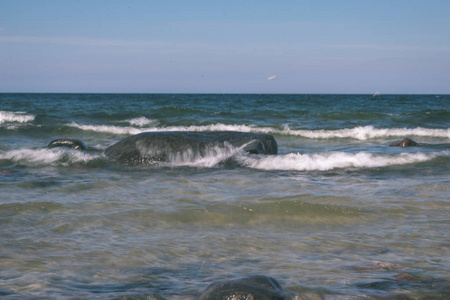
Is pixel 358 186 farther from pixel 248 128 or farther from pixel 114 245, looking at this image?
pixel 248 128

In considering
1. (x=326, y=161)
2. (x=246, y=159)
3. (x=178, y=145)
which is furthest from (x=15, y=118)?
(x=326, y=161)

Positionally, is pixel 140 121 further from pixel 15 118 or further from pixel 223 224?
pixel 223 224

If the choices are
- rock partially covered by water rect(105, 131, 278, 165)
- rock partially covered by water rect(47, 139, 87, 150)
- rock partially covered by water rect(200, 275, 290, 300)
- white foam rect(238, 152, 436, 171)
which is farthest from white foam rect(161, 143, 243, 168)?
rock partially covered by water rect(200, 275, 290, 300)

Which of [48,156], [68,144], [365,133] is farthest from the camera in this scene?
[365,133]

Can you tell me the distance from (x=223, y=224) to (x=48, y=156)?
561 cm

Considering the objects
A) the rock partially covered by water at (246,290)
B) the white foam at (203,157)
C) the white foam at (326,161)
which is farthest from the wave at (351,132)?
the rock partially covered by water at (246,290)

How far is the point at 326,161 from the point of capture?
363 inches

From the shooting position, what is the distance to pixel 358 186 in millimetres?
6996

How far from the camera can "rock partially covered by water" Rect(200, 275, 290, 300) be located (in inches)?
112

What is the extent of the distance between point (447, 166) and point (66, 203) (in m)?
6.48

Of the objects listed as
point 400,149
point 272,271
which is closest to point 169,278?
point 272,271

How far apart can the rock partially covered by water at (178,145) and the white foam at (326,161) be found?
56cm

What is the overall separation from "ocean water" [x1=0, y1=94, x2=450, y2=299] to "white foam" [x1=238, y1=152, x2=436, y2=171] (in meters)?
0.04

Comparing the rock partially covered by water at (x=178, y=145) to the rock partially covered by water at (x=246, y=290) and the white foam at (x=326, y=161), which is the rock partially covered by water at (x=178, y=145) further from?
the rock partially covered by water at (x=246, y=290)
